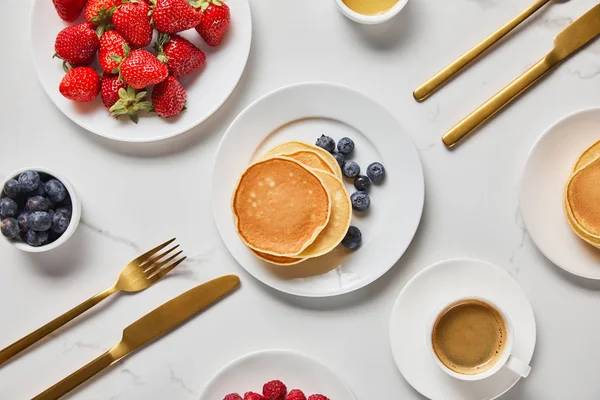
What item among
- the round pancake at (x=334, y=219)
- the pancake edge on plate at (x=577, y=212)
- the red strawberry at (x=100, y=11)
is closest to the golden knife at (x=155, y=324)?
the round pancake at (x=334, y=219)

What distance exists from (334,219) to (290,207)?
4.5 inches

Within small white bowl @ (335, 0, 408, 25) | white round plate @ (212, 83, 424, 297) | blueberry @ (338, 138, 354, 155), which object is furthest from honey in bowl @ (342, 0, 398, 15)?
blueberry @ (338, 138, 354, 155)

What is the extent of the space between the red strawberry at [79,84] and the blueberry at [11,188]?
0.83 ft

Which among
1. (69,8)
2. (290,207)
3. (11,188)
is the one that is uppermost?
(69,8)

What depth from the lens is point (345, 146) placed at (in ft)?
5.44

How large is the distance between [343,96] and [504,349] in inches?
29.2

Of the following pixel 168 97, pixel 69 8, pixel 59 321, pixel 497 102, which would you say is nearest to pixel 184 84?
pixel 168 97

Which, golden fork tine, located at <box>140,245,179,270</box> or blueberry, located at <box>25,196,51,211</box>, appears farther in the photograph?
golden fork tine, located at <box>140,245,179,270</box>

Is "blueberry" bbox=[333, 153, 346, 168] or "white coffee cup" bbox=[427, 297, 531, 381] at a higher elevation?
"blueberry" bbox=[333, 153, 346, 168]

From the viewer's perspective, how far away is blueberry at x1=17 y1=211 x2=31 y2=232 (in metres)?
1.60

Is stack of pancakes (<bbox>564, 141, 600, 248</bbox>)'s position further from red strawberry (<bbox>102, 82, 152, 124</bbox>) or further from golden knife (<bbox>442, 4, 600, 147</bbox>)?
red strawberry (<bbox>102, 82, 152, 124</bbox>)

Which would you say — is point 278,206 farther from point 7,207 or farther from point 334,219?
point 7,207

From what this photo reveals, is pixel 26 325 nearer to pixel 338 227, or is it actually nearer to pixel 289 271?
pixel 289 271

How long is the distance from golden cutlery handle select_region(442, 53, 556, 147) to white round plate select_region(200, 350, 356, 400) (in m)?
0.68
